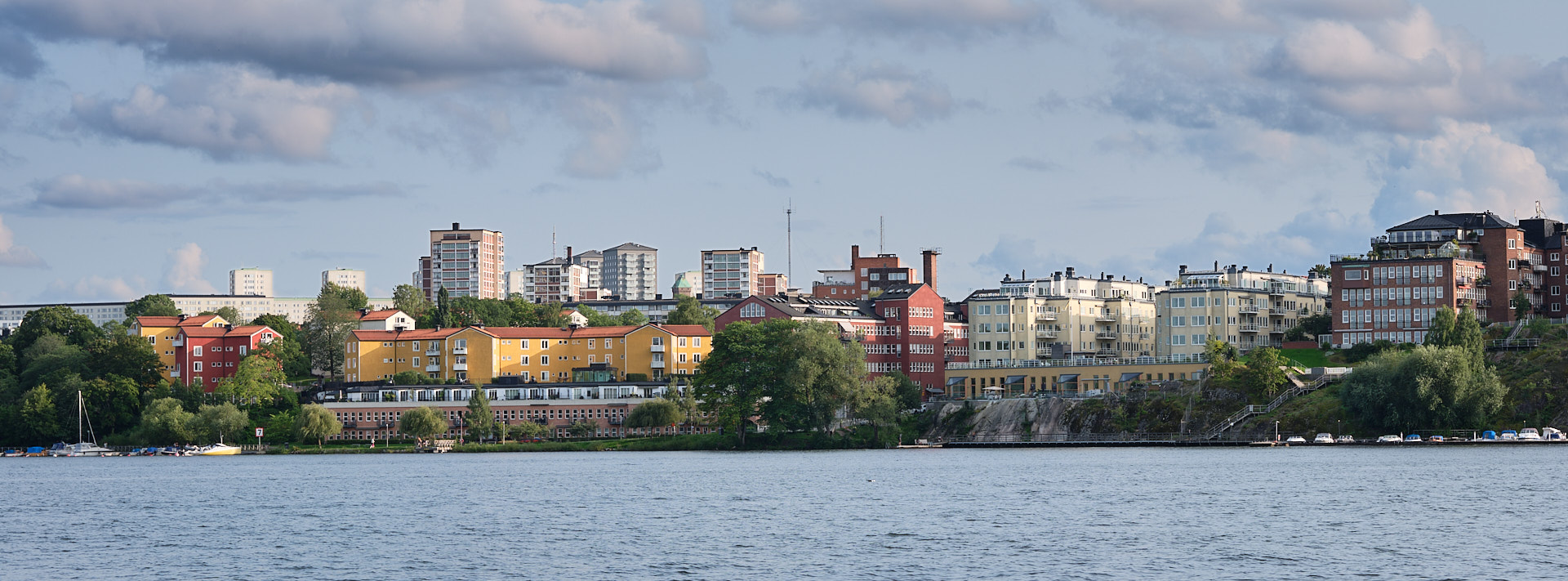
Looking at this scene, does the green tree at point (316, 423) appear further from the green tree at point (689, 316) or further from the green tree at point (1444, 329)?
the green tree at point (1444, 329)

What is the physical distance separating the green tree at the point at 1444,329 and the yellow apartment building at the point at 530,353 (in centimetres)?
6888

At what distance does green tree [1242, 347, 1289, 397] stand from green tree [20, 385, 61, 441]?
10448 cm

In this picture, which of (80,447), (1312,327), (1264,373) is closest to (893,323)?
(1312,327)

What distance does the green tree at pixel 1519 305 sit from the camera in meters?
145

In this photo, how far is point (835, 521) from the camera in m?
64.8

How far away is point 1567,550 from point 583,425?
10946 cm

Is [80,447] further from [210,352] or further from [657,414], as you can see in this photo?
[657,414]

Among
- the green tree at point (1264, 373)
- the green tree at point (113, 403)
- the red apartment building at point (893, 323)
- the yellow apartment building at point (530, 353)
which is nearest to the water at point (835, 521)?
the green tree at point (1264, 373)

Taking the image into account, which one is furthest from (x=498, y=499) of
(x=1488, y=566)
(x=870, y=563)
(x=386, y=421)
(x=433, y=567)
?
(x=386, y=421)

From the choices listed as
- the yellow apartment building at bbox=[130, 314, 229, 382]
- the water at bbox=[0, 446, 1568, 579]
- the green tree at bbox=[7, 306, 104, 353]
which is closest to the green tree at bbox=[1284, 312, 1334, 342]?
Result: the water at bbox=[0, 446, 1568, 579]

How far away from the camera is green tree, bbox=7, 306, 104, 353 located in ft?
576

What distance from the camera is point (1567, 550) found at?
50000 mm

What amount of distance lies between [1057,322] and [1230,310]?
61.8 ft

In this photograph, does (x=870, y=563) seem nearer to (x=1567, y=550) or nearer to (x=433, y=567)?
(x=433, y=567)
